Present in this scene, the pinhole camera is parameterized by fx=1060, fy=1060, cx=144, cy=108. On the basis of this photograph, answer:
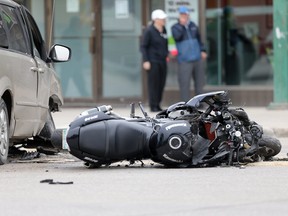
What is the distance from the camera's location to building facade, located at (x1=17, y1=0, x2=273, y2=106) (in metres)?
20.1

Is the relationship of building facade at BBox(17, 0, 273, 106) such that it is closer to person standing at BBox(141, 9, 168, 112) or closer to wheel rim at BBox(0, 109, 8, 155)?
person standing at BBox(141, 9, 168, 112)

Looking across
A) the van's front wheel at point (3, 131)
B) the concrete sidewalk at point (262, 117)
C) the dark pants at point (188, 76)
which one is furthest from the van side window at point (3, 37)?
the dark pants at point (188, 76)

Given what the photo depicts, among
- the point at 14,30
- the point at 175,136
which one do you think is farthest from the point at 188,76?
the point at 175,136

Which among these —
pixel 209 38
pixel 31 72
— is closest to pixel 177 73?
pixel 209 38

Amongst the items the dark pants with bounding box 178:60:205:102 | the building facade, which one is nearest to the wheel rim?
the dark pants with bounding box 178:60:205:102

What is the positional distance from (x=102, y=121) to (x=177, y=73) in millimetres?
9862

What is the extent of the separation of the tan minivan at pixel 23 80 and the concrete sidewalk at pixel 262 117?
3758 mm

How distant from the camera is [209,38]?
806 inches

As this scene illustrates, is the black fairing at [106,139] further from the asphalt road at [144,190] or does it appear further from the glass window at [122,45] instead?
the glass window at [122,45]

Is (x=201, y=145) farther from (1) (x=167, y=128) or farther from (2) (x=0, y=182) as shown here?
(2) (x=0, y=182)

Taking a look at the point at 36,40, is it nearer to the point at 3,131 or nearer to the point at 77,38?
the point at 3,131

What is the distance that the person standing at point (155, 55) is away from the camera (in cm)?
1931

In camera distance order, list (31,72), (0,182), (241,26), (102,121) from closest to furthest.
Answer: (0,182) < (102,121) < (31,72) < (241,26)

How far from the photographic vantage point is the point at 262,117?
18.0 m
